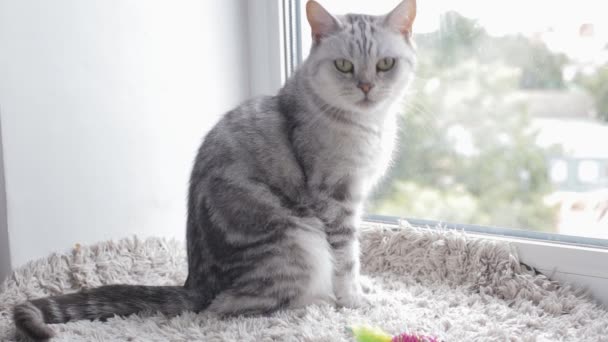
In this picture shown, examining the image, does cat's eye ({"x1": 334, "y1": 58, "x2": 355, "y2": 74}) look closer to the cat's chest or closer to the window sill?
the cat's chest

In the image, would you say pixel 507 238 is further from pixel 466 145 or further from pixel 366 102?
pixel 366 102

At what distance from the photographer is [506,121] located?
2066 millimetres

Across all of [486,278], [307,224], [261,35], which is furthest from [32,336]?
[261,35]

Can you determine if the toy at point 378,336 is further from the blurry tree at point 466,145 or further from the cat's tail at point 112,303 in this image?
the blurry tree at point 466,145

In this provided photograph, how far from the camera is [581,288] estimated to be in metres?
1.69

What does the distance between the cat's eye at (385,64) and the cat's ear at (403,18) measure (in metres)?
0.12

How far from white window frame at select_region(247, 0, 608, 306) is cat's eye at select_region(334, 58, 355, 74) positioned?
67 cm

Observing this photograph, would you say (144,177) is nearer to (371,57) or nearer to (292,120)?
(292,120)

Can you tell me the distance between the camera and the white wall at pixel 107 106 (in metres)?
1.70

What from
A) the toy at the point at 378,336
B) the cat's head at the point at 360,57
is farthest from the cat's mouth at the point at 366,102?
the toy at the point at 378,336

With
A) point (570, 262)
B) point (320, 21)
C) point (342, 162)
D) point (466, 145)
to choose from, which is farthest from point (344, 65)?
point (570, 262)

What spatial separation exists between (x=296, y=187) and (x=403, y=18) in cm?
58

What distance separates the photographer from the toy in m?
1.26

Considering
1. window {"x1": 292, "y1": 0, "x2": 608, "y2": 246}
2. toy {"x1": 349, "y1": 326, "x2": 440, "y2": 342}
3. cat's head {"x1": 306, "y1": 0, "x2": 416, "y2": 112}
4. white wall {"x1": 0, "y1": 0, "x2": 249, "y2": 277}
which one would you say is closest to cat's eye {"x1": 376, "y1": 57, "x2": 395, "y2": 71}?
cat's head {"x1": 306, "y1": 0, "x2": 416, "y2": 112}
